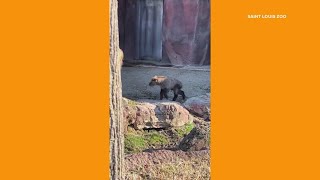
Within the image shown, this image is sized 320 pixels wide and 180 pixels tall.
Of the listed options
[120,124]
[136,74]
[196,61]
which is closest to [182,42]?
[196,61]

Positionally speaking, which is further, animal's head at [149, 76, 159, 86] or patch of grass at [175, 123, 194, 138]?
animal's head at [149, 76, 159, 86]

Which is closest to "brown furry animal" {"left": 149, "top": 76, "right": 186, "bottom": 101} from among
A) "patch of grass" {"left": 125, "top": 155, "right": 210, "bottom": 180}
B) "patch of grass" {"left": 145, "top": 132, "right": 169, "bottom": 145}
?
"patch of grass" {"left": 145, "top": 132, "right": 169, "bottom": 145}

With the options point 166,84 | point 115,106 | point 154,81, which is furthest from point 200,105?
point 115,106

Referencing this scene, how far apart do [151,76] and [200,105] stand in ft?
1.89

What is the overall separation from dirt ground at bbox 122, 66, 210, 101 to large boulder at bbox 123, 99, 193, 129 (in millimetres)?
84

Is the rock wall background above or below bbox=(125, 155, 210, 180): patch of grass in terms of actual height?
above

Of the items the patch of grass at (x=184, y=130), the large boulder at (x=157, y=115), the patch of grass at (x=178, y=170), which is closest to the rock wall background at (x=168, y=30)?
the large boulder at (x=157, y=115)

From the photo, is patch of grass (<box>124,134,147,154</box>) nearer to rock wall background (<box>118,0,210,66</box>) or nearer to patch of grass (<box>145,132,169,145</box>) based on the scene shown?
patch of grass (<box>145,132,169,145</box>)

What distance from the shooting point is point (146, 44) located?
5152 mm

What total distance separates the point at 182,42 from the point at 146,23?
1.36ft

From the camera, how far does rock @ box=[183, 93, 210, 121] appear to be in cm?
478

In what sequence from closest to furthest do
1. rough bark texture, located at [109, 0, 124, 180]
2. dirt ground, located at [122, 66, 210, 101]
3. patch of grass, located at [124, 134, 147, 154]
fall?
rough bark texture, located at [109, 0, 124, 180] < patch of grass, located at [124, 134, 147, 154] < dirt ground, located at [122, 66, 210, 101]

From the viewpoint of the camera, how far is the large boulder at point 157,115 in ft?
15.9

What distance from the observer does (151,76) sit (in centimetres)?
499
